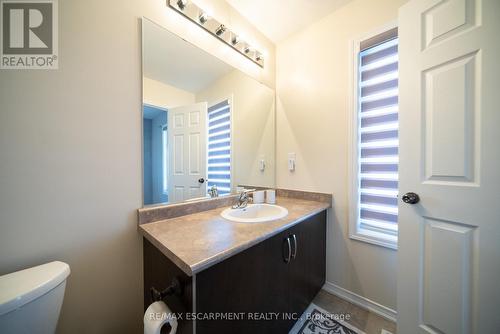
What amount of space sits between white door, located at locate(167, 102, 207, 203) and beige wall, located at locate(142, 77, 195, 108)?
0.04 meters

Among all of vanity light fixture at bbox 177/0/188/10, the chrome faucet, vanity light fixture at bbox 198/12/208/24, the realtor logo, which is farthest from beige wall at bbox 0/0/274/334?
the chrome faucet

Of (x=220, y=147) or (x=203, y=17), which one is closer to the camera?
(x=203, y=17)

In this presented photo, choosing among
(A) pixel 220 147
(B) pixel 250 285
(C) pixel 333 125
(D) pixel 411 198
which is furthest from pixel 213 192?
(D) pixel 411 198

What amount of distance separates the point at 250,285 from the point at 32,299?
76cm

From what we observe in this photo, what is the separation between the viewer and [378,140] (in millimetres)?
1345

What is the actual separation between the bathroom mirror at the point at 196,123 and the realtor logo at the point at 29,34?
1.16 ft

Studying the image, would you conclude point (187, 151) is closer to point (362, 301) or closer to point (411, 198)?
point (411, 198)

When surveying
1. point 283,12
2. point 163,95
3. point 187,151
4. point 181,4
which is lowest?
point 187,151

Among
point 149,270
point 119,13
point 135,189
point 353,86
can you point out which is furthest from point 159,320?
point 353,86

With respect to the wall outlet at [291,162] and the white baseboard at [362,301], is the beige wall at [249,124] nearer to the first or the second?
the wall outlet at [291,162]

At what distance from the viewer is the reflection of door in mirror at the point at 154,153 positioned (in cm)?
101

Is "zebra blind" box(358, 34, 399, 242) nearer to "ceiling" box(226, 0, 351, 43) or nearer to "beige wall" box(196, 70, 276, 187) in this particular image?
"ceiling" box(226, 0, 351, 43)

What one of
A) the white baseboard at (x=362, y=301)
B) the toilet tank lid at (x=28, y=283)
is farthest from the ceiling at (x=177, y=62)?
the white baseboard at (x=362, y=301)

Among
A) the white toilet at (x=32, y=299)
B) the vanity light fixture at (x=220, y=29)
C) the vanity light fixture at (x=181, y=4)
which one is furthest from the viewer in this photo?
the vanity light fixture at (x=220, y=29)
